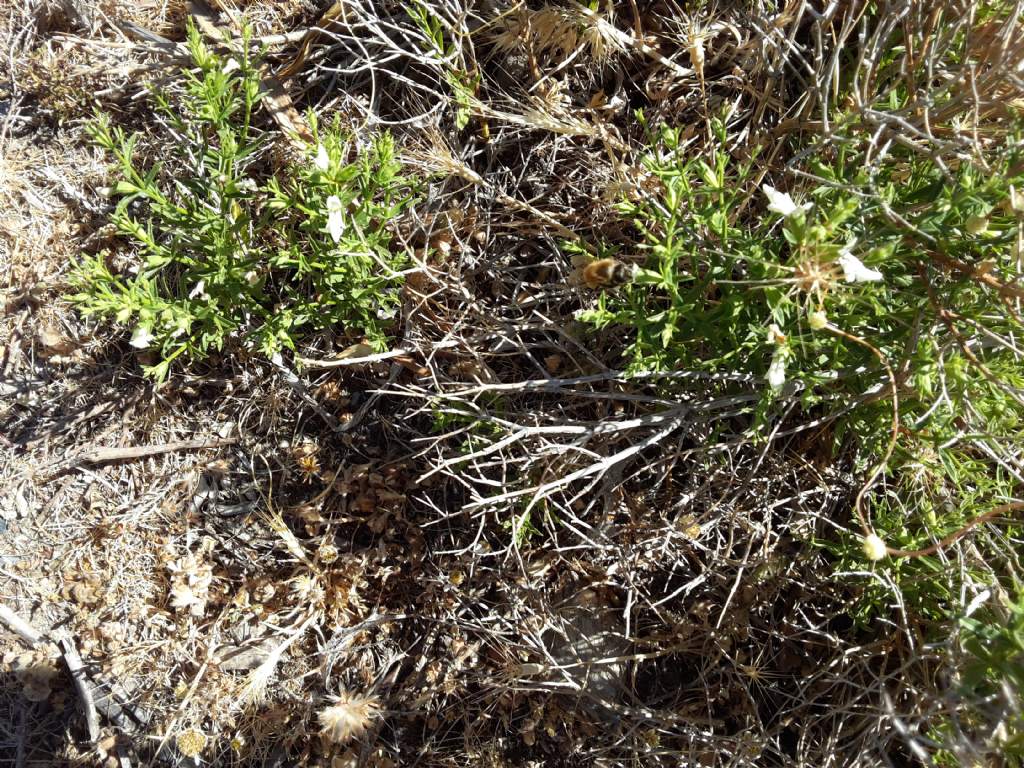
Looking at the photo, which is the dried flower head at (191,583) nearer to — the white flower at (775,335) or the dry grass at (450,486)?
the dry grass at (450,486)

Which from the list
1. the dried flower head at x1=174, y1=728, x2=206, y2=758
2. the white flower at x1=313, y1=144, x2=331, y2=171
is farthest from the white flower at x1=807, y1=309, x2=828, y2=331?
the dried flower head at x1=174, y1=728, x2=206, y2=758

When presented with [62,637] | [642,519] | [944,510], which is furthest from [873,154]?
[62,637]

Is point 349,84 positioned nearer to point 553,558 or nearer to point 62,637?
point 553,558

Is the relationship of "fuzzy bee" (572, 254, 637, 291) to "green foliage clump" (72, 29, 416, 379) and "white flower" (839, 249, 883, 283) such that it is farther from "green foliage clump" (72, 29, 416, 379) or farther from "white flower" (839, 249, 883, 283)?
"green foliage clump" (72, 29, 416, 379)

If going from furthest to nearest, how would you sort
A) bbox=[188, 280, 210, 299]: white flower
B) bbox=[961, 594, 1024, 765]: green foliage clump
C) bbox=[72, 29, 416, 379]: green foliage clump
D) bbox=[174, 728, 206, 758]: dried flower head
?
bbox=[174, 728, 206, 758]: dried flower head < bbox=[188, 280, 210, 299]: white flower < bbox=[72, 29, 416, 379]: green foliage clump < bbox=[961, 594, 1024, 765]: green foliage clump

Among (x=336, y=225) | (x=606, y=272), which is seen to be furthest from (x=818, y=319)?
(x=336, y=225)

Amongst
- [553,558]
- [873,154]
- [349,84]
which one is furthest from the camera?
[349,84]
